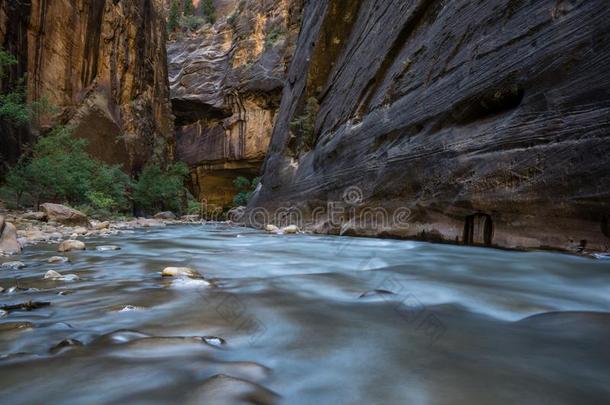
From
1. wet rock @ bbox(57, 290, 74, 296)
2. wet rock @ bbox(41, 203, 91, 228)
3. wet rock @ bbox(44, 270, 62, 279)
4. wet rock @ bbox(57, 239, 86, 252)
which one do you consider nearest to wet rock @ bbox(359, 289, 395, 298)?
wet rock @ bbox(57, 290, 74, 296)

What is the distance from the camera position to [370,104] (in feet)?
22.1

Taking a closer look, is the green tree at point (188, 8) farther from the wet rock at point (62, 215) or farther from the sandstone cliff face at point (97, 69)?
the wet rock at point (62, 215)

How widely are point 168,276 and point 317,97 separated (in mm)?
8616

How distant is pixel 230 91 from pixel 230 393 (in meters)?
29.1

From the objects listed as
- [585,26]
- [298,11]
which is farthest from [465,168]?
[298,11]

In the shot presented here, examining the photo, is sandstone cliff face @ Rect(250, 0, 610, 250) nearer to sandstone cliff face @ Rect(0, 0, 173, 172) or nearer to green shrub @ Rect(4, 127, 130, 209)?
green shrub @ Rect(4, 127, 130, 209)

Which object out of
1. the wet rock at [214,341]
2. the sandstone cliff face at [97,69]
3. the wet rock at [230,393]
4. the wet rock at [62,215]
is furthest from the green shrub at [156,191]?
the wet rock at [230,393]

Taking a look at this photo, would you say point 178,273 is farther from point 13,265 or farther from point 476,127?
point 476,127

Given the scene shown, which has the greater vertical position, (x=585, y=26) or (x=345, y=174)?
(x=585, y=26)

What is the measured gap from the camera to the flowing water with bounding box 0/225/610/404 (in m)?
0.97

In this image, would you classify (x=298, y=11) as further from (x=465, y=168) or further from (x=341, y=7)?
(x=465, y=168)

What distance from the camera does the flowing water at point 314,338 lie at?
3.18 feet

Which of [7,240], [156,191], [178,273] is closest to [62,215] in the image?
[7,240]

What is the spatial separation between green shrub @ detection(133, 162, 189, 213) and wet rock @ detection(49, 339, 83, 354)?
19377 millimetres
